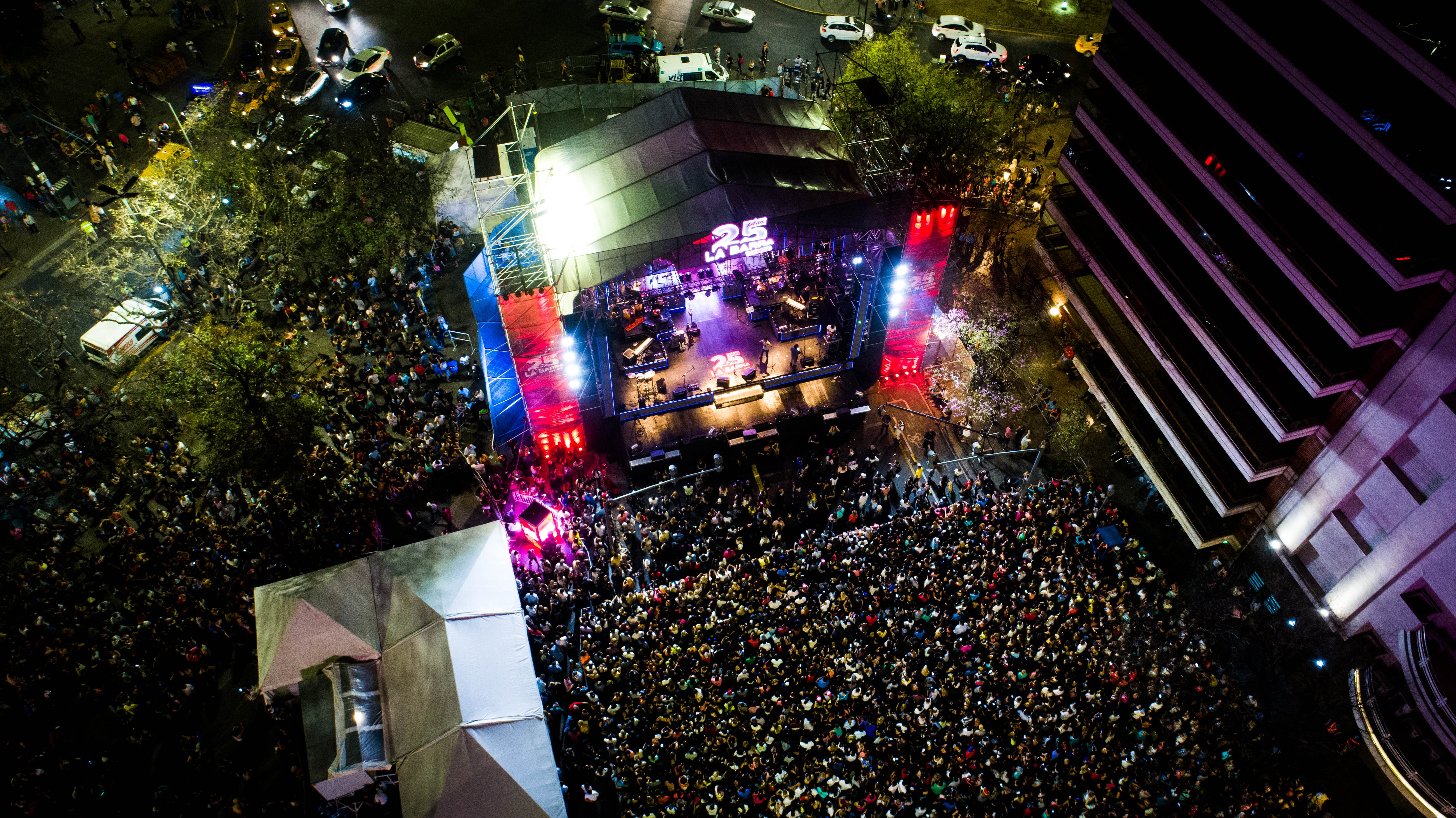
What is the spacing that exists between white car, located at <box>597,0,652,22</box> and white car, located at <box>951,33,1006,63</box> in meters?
20.2

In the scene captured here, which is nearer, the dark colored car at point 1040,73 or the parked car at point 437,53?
the dark colored car at point 1040,73

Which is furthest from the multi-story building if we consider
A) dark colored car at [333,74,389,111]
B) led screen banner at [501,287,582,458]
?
dark colored car at [333,74,389,111]

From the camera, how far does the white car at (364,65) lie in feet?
166

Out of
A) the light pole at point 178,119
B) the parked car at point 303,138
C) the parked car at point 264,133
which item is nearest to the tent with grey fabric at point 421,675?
the parked car at point 303,138

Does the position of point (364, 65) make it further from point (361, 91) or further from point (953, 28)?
point (953, 28)

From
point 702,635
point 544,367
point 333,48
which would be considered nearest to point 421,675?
point 702,635

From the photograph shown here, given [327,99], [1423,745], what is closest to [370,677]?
[1423,745]

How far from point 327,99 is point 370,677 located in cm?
3986

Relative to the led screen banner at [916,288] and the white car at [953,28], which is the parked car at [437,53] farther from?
the led screen banner at [916,288]

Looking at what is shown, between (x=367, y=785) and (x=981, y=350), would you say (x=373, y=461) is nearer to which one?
(x=367, y=785)

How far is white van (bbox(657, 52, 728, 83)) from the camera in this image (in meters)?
47.7

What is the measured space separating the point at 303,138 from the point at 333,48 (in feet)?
45.3

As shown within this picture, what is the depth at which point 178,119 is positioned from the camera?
47.7 m

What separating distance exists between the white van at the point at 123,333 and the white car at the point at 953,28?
4712 centimetres
